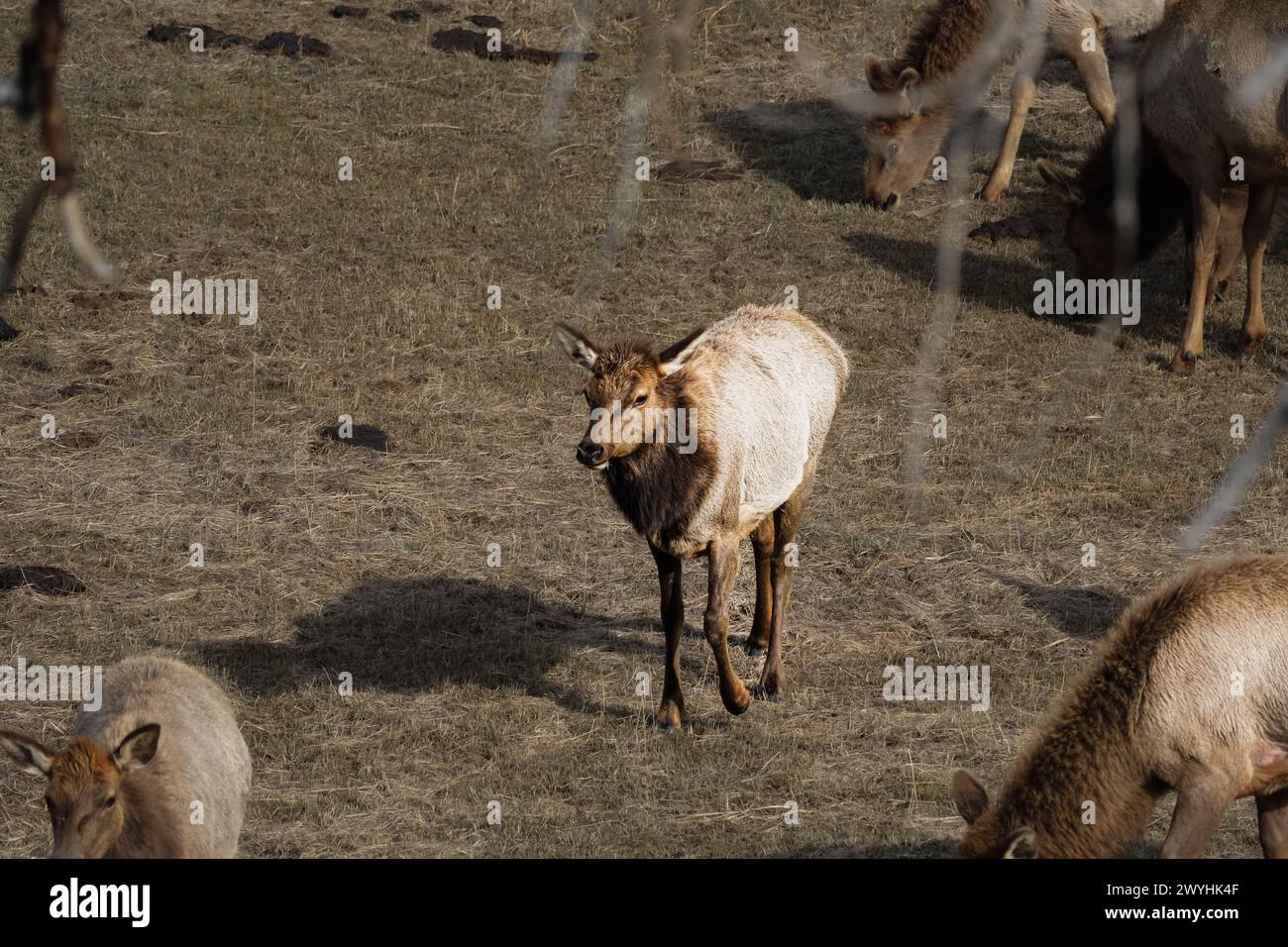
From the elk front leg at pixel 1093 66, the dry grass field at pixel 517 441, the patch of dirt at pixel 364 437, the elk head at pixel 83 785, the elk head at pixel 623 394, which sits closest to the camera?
the elk head at pixel 83 785

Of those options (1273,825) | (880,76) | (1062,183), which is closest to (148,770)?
(1273,825)

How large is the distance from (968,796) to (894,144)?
13024 millimetres

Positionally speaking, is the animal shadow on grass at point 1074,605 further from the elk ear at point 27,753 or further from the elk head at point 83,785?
the elk ear at point 27,753

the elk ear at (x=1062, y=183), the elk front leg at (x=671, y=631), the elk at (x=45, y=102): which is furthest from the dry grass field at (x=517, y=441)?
the elk at (x=45, y=102)

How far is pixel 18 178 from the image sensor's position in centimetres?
1808

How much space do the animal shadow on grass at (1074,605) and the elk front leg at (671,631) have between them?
2910mm

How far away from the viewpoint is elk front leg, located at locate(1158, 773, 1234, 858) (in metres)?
6.57

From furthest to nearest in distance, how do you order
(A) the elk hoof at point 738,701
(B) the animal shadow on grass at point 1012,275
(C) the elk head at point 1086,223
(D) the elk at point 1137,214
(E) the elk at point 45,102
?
(C) the elk head at point 1086,223 → (B) the animal shadow on grass at point 1012,275 → (D) the elk at point 1137,214 → (A) the elk hoof at point 738,701 → (E) the elk at point 45,102

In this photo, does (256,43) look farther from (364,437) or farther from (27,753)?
(27,753)

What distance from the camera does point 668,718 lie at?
954cm

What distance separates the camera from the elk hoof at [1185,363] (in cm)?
1520

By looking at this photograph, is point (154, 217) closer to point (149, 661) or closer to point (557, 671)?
point (557, 671)

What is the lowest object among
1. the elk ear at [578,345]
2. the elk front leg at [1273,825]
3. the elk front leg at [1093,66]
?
the elk front leg at [1273,825]

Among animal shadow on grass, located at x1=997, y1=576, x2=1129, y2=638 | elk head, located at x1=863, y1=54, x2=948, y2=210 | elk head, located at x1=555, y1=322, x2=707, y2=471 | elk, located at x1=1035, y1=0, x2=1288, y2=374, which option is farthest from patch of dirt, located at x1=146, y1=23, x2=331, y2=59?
animal shadow on grass, located at x1=997, y1=576, x2=1129, y2=638
